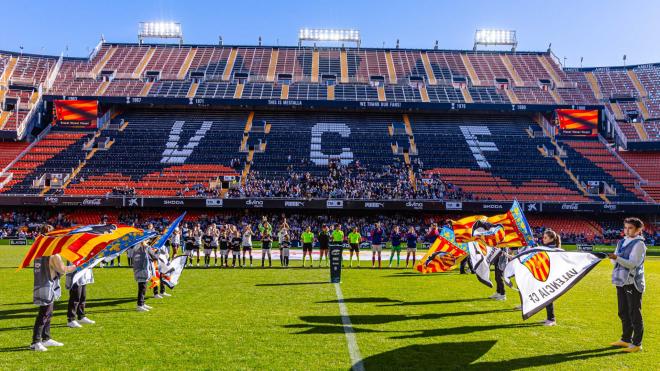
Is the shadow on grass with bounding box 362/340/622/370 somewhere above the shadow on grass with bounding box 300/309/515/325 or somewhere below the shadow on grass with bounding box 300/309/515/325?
below

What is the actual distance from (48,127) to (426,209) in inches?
1554

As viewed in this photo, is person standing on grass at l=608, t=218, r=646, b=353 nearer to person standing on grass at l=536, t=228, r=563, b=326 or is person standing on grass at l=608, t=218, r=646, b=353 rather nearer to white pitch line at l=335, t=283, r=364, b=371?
person standing on grass at l=536, t=228, r=563, b=326

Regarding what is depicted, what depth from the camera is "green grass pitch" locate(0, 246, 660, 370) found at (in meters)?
7.47

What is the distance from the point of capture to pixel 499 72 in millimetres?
59625

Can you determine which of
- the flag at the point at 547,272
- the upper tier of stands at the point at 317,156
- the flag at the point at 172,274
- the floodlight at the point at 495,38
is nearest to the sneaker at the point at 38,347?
the flag at the point at 172,274

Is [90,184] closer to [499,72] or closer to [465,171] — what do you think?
[465,171]

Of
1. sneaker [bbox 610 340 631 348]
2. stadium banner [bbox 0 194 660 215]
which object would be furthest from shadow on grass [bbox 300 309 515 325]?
stadium banner [bbox 0 194 660 215]

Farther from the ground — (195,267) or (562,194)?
(562,194)

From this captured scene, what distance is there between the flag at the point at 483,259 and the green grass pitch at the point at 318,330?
705mm

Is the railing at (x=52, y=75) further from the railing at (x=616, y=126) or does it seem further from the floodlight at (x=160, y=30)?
the railing at (x=616, y=126)

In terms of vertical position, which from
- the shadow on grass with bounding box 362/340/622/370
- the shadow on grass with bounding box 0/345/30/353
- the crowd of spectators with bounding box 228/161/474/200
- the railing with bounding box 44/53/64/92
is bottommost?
the shadow on grass with bounding box 0/345/30/353

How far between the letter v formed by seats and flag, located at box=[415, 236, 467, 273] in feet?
111

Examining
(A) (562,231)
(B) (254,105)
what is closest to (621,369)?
(A) (562,231)

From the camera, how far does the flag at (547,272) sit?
344 inches
